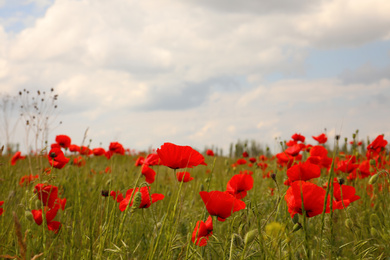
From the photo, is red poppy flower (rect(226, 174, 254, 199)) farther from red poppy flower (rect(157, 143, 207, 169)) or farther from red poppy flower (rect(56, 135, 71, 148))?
red poppy flower (rect(56, 135, 71, 148))

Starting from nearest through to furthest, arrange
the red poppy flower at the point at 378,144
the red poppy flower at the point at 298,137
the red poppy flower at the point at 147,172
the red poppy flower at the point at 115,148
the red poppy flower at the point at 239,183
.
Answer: the red poppy flower at the point at 239,183 → the red poppy flower at the point at 147,172 → the red poppy flower at the point at 378,144 → the red poppy flower at the point at 115,148 → the red poppy flower at the point at 298,137

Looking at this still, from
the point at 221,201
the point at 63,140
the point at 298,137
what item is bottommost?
the point at 221,201

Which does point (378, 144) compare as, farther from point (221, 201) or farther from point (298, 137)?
point (221, 201)

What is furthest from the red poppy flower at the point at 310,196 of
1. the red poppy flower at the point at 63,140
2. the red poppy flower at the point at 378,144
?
the red poppy flower at the point at 63,140

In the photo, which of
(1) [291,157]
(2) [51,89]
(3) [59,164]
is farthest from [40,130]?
(1) [291,157]

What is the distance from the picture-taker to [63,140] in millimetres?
3207

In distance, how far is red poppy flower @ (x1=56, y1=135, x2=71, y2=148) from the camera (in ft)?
10.5

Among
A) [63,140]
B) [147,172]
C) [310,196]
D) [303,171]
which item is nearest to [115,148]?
[63,140]

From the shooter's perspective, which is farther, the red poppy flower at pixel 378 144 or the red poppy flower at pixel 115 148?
the red poppy flower at pixel 115 148

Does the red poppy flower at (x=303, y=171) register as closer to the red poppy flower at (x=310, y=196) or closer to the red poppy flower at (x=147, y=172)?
the red poppy flower at (x=310, y=196)

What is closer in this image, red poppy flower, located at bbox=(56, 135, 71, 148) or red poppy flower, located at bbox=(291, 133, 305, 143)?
red poppy flower, located at bbox=(56, 135, 71, 148)

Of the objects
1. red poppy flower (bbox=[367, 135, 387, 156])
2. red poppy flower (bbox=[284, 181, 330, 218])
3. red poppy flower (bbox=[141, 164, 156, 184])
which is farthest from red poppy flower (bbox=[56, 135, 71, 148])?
red poppy flower (bbox=[367, 135, 387, 156])

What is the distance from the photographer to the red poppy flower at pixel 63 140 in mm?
3207

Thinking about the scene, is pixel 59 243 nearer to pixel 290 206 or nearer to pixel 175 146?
pixel 175 146
